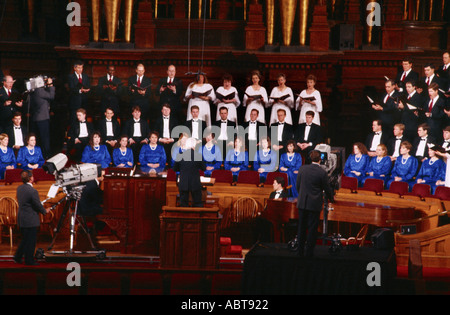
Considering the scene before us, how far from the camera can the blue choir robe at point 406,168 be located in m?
11.4

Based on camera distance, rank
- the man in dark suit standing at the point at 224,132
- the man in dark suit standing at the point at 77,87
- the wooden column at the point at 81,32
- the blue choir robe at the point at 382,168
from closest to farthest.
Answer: the blue choir robe at the point at 382,168 < the man in dark suit standing at the point at 224,132 < the man in dark suit standing at the point at 77,87 < the wooden column at the point at 81,32

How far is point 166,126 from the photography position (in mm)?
12484

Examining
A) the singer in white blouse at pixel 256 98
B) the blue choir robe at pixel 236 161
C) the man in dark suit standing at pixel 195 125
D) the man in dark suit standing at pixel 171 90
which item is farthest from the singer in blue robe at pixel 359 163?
the man in dark suit standing at pixel 171 90

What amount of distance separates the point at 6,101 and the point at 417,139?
6.13m

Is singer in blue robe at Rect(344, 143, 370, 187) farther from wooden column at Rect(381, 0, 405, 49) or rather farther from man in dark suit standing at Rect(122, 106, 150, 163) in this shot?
man in dark suit standing at Rect(122, 106, 150, 163)

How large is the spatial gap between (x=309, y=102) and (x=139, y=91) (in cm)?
263

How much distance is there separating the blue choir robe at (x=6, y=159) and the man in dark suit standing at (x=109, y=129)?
1375 millimetres

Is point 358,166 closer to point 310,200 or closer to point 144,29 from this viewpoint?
point 310,200

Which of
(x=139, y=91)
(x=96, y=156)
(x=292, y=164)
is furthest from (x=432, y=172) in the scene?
(x=96, y=156)

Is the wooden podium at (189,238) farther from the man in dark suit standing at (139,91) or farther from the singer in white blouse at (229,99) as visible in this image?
the man in dark suit standing at (139,91)

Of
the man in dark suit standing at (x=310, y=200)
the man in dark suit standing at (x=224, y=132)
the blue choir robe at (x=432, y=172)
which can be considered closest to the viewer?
the man in dark suit standing at (x=310, y=200)

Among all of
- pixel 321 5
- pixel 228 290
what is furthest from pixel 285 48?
pixel 228 290

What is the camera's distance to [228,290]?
8586 mm

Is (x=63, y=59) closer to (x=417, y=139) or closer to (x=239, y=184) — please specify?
(x=239, y=184)
